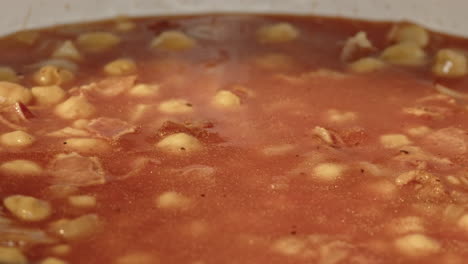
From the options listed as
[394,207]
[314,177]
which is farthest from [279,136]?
[394,207]

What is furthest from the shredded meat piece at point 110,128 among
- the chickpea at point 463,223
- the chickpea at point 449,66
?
the chickpea at point 449,66

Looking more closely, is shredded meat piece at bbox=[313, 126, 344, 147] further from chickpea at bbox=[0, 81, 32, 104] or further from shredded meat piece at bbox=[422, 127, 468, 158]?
chickpea at bbox=[0, 81, 32, 104]

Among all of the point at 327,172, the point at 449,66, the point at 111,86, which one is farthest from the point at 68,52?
the point at 449,66

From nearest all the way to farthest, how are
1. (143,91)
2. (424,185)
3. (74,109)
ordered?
(424,185)
(74,109)
(143,91)

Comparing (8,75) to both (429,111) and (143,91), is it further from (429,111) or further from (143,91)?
(429,111)

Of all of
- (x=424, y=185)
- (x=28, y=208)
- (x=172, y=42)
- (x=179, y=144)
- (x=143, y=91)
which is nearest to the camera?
(x=28, y=208)

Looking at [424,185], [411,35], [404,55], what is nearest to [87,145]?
[424,185]

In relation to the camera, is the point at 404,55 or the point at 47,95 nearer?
the point at 47,95
